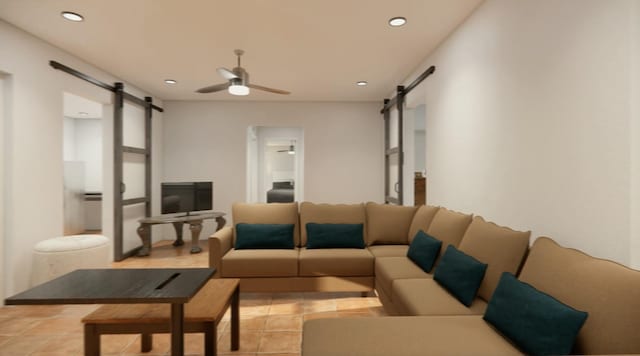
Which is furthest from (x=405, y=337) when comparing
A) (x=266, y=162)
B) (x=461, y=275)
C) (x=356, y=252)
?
(x=266, y=162)

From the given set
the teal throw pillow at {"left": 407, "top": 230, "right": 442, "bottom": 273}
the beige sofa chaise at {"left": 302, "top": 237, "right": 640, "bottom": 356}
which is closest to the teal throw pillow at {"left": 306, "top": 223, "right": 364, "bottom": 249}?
the teal throw pillow at {"left": 407, "top": 230, "right": 442, "bottom": 273}

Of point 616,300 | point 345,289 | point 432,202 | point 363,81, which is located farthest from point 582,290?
point 363,81

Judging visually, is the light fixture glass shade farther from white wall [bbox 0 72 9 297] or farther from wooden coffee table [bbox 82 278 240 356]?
wooden coffee table [bbox 82 278 240 356]

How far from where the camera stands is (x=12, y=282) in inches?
131

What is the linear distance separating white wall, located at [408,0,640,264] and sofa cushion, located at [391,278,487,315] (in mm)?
675

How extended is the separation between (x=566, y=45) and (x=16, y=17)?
432 cm

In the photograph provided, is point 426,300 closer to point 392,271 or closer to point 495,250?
point 495,250

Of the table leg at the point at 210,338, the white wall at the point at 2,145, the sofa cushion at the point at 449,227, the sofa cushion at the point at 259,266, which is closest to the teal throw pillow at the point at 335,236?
the sofa cushion at the point at 259,266

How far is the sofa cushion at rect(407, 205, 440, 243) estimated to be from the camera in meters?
3.41

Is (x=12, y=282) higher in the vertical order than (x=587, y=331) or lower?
lower

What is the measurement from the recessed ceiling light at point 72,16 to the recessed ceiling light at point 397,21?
2798 mm

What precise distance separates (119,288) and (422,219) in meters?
2.71

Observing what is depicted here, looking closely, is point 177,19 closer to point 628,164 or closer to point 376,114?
point 628,164

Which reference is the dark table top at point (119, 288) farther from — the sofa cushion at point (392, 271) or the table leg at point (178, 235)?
the table leg at point (178, 235)
